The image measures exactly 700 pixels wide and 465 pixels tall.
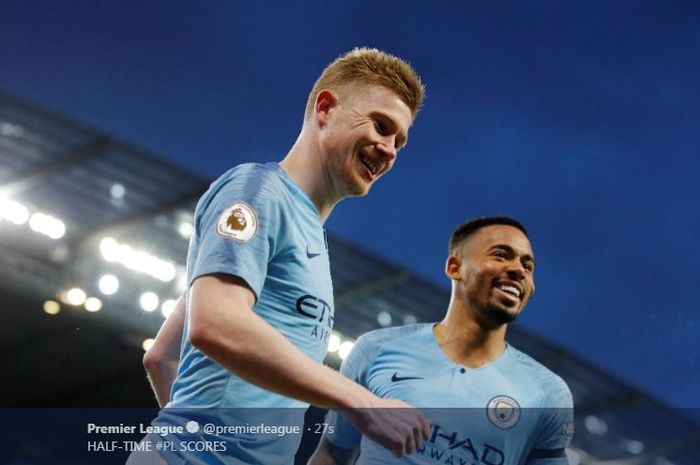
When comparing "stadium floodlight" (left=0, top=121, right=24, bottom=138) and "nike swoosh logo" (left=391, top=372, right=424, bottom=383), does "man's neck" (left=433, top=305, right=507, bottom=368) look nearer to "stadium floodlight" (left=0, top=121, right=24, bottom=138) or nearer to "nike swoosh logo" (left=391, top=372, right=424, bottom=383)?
"nike swoosh logo" (left=391, top=372, right=424, bottom=383)

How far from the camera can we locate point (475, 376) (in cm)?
256

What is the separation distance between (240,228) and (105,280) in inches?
301

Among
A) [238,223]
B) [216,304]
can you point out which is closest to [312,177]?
[238,223]

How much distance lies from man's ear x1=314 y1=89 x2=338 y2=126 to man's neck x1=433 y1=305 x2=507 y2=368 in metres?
1.20

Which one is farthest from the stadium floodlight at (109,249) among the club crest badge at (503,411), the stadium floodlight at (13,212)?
the club crest badge at (503,411)

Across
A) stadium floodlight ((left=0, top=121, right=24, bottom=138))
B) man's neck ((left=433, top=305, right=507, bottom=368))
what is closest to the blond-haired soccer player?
man's neck ((left=433, top=305, right=507, bottom=368))

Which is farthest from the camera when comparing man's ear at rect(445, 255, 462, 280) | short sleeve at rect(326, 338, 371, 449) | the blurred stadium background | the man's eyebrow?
the blurred stadium background

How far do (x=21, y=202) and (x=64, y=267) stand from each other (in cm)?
81

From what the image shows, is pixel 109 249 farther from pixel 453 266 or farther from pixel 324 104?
pixel 324 104

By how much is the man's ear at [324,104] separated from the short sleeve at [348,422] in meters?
0.89

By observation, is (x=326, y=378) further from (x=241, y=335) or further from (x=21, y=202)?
(x=21, y=202)

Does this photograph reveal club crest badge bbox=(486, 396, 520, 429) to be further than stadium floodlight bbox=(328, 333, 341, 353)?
No

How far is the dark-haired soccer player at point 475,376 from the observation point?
2307 mm

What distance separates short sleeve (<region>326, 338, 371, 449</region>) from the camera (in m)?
2.41
